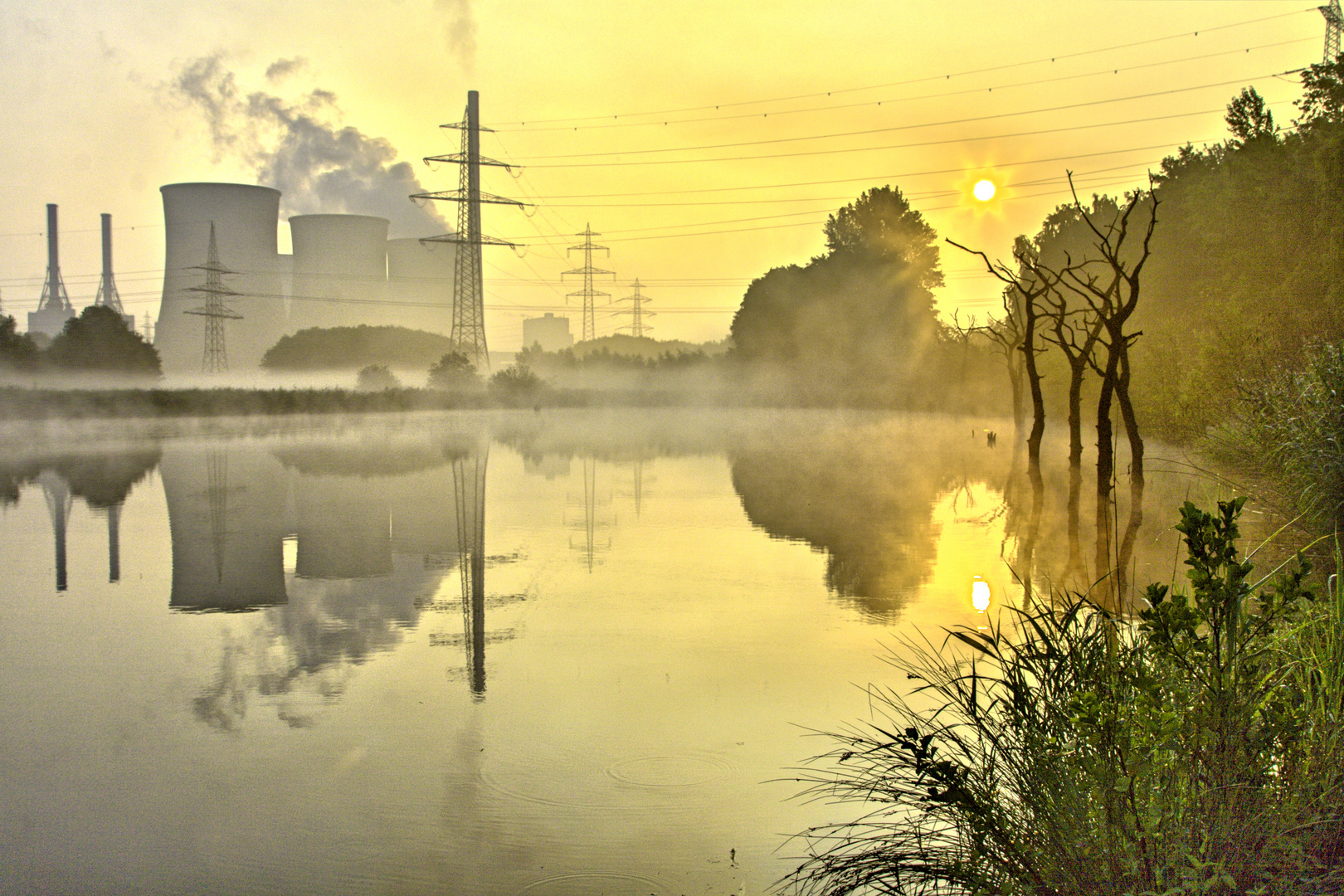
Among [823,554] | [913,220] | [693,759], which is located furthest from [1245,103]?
[913,220]

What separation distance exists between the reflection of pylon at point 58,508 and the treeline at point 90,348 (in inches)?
833

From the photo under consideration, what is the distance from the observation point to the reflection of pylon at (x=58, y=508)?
9.48m

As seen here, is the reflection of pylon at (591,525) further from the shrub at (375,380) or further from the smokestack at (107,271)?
the smokestack at (107,271)

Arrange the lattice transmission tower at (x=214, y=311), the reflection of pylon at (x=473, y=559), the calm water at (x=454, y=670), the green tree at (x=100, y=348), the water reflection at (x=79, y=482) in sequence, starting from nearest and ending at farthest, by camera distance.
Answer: the calm water at (x=454, y=670), the reflection of pylon at (x=473, y=559), the water reflection at (x=79, y=482), the green tree at (x=100, y=348), the lattice transmission tower at (x=214, y=311)

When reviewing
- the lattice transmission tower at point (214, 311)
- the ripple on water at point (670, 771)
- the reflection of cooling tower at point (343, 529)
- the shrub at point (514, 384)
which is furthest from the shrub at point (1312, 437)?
the lattice transmission tower at point (214, 311)

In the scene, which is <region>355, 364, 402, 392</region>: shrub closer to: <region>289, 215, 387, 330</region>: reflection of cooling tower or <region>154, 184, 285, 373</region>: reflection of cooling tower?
<region>289, 215, 387, 330</region>: reflection of cooling tower

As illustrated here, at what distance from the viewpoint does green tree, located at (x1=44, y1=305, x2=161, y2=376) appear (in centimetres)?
3828

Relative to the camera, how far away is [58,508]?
13.6 metres

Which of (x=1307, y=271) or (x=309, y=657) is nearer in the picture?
(x=309, y=657)

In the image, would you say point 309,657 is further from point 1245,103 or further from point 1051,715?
point 1245,103

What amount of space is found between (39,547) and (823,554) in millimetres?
8003

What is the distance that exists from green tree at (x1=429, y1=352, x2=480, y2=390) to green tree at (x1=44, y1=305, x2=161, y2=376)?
10.9 m

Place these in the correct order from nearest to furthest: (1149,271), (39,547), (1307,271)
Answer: (39,547) < (1307,271) < (1149,271)

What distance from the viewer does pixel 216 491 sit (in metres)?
15.2
